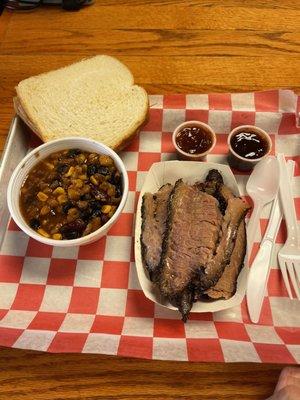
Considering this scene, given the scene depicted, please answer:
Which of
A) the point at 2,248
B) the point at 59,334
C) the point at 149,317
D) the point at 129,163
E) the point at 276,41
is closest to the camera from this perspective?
the point at 59,334

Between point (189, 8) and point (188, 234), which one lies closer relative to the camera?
point (188, 234)

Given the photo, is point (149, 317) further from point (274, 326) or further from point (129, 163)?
point (129, 163)

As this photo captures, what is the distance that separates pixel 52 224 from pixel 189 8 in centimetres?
210

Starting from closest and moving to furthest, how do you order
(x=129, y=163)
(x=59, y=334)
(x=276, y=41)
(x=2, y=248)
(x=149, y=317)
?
(x=59, y=334), (x=149, y=317), (x=2, y=248), (x=129, y=163), (x=276, y=41)

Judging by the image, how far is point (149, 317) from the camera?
73.0 inches

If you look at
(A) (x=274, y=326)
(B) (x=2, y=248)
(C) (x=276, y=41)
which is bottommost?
(A) (x=274, y=326)

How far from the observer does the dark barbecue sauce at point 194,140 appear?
86.4 inches

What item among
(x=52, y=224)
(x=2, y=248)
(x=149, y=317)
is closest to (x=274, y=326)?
(x=149, y=317)

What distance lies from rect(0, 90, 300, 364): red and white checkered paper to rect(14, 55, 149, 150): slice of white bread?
0.25m

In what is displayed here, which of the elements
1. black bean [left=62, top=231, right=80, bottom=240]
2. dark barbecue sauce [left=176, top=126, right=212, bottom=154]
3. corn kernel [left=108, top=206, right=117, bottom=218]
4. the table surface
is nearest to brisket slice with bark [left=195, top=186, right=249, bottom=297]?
dark barbecue sauce [left=176, top=126, right=212, bottom=154]

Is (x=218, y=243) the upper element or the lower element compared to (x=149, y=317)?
upper

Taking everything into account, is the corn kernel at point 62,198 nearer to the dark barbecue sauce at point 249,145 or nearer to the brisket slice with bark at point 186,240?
the brisket slice with bark at point 186,240

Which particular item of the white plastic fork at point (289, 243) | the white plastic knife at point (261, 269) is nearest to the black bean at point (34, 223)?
the white plastic knife at point (261, 269)

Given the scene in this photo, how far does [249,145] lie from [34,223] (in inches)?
51.8
